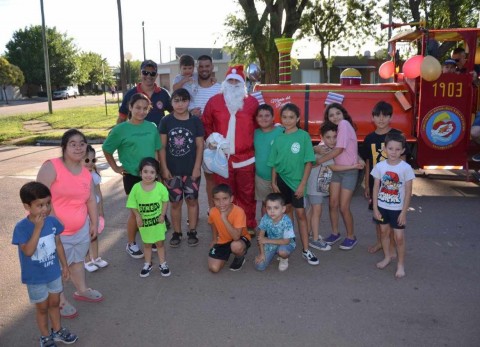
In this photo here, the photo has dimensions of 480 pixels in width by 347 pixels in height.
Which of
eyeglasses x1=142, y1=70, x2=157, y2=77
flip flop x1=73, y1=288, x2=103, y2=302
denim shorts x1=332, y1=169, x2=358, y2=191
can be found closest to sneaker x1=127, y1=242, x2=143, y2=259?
flip flop x1=73, y1=288, x2=103, y2=302

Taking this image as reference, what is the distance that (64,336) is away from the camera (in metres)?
3.06

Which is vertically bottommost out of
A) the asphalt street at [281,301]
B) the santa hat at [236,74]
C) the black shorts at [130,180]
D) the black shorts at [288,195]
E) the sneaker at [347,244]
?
the asphalt street at [281,301]

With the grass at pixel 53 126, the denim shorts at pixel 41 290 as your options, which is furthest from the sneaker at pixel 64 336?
the grass at pixel 53 126

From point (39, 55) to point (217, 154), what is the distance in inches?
2423

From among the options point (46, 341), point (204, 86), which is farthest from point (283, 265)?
point (204, 86)

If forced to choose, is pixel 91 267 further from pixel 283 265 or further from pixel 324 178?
pixel 324 178

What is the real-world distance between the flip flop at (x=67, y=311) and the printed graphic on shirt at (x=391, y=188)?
9.12ft

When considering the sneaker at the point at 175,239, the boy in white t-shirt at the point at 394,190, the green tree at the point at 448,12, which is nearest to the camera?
the boy in white t-shirt at the point at 394,190

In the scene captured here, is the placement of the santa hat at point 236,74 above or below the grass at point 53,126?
above

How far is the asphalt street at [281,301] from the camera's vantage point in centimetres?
316

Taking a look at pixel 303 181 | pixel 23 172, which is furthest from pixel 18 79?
pixel 303 181

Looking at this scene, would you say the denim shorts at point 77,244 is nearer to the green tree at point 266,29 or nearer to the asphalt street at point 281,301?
the asphalt street at point 281,301

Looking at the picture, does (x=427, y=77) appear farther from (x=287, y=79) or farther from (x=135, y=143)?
(x=135, y=143)

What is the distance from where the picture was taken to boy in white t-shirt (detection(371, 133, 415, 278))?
4.00 meters
